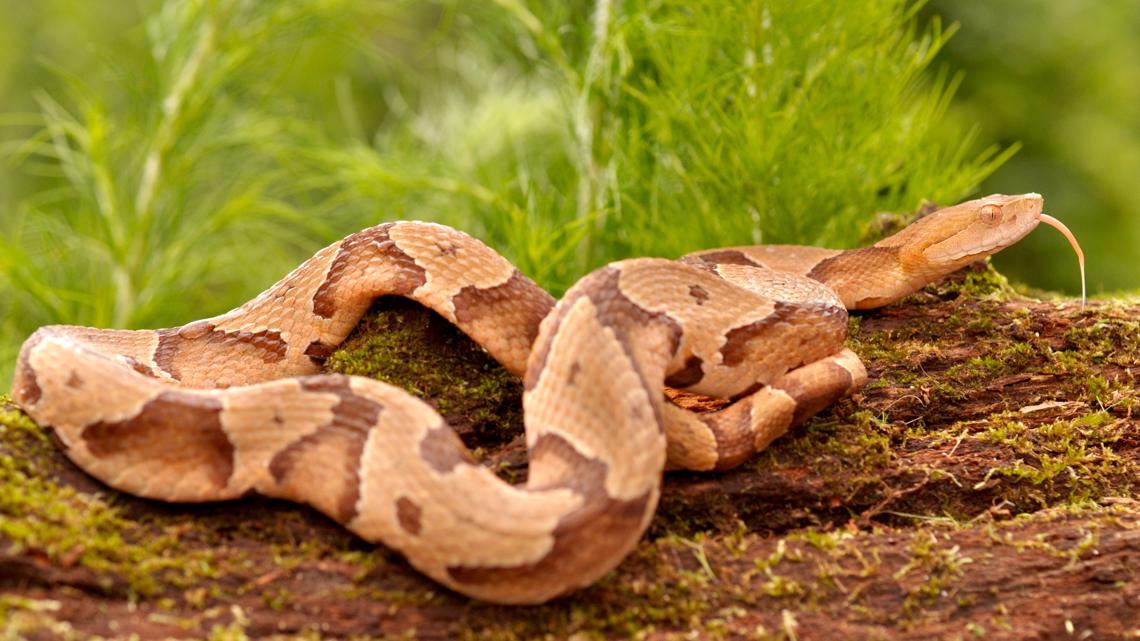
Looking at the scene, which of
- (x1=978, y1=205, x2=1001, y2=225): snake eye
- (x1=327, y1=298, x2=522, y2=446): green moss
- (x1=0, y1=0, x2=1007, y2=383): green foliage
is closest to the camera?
(x1=327, y1=298, x2=522, y2=446): green moss

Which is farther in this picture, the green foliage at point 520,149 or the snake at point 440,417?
the green foliage at point 520,149

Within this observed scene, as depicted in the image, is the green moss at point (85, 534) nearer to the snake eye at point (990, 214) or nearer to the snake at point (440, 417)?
the snake at point (440, 417)

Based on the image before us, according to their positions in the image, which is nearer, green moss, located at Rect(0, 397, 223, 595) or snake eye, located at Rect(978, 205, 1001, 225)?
green moss, located at Rect(0, 397, 223, 595)

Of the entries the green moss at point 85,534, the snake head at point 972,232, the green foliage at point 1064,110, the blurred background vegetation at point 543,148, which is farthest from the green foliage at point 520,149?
the green moss at point 85,534

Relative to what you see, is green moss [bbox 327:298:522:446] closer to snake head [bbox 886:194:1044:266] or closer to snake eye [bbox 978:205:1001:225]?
snake head [bbox 886:194:1044:266]

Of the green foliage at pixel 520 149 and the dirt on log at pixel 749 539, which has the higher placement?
the green foliage at pixel 520 149

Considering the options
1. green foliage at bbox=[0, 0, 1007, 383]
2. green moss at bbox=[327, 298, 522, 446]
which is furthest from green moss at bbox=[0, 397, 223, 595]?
green foliage at bbox=[0, 0, 1007, 383]

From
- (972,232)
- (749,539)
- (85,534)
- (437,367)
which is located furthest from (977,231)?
(85,534)
